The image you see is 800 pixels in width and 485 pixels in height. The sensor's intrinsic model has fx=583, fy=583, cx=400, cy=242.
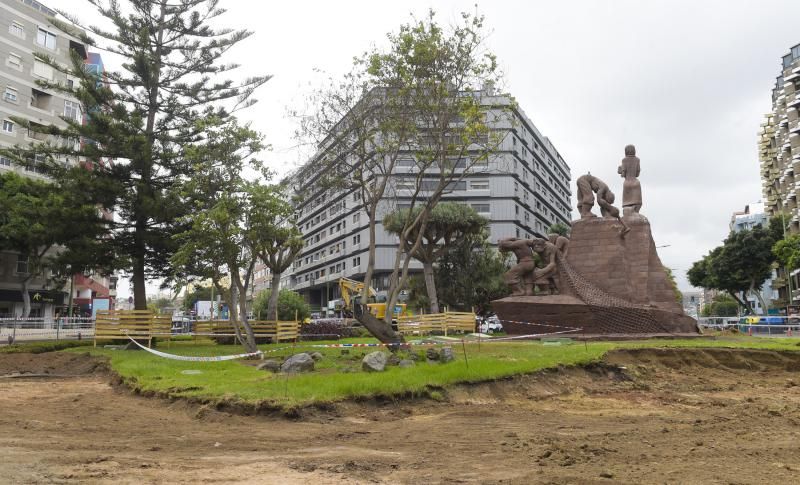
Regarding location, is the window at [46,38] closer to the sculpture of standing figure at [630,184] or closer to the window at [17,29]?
the window at [17,29]

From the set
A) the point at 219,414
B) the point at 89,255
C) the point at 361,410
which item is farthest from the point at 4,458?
the point at 89,255

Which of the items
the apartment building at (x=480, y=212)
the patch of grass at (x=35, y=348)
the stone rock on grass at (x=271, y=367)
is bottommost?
the patch of grass at (x=35, y=348)

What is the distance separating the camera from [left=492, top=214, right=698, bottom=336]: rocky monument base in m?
21.2

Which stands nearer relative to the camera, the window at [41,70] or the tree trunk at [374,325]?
the tree trunk at [374,325]

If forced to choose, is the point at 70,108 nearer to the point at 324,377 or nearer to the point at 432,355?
the point at 432,355

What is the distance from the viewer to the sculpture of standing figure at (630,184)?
23.6 meters

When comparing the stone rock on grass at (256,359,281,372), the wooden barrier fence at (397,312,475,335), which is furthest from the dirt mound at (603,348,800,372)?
the wooden barrier fence at (397,312,475,335)

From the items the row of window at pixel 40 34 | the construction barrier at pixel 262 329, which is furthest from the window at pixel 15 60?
the construction barrier at pixel 262 329

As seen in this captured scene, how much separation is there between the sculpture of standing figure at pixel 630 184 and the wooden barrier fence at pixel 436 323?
11.0m

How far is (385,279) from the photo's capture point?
64750 mm

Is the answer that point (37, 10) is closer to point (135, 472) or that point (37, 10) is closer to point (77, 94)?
point (77, 94)

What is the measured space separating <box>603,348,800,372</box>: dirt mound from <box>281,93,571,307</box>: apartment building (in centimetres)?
3488

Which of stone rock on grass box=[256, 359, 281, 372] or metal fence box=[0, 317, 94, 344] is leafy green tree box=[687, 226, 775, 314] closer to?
stone rock on grass box=[256, 359, 281, 372]

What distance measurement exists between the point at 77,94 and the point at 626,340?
75.4 ft
